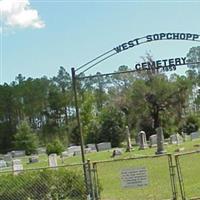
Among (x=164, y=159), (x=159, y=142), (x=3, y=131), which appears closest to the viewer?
(x=164, y=159)

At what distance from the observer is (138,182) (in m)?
11.5

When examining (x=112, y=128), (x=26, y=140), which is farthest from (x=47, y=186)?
(x=26, y=140)

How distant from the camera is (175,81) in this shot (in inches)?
2169

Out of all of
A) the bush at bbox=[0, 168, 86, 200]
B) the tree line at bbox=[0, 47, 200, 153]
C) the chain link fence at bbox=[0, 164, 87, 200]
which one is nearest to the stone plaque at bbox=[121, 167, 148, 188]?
the chain link fence at bbox=[0, 164, 87, 200]

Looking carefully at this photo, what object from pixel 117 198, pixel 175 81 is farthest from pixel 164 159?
pixel 175 81

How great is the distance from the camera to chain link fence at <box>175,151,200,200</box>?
477 inches

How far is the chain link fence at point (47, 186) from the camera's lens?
13188 millimetres

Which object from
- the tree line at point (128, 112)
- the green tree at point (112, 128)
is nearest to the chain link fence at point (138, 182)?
the tree line at point (128, 112)

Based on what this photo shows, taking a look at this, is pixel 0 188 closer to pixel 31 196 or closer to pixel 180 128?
pixel 31 196

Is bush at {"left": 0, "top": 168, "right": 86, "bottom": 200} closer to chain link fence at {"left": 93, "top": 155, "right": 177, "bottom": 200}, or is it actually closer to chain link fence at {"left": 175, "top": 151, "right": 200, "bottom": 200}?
chain link fence at {"left": 93, "top": 155, "right": 177, "bottom": 200}

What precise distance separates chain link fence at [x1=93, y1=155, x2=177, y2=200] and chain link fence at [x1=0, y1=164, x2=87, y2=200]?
612 millimetres

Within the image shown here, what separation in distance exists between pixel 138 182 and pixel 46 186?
2981 mm

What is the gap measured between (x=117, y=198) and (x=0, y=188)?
3310 mm

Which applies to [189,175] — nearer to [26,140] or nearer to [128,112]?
[128,112]
